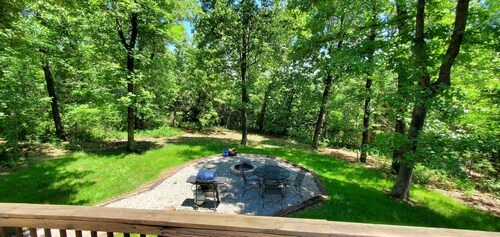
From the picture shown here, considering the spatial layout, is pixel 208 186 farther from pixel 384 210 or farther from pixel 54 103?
pixel 54 103

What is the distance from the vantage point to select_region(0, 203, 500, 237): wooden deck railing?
1.19 metres

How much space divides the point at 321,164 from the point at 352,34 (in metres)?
5.72

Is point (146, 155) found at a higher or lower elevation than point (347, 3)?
lower

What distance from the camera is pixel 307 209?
5.72 metres

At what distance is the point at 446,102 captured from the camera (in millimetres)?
4641

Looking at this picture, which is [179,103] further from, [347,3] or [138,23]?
[347,3]

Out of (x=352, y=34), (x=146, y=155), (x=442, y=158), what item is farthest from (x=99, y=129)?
(x=442, y=158)

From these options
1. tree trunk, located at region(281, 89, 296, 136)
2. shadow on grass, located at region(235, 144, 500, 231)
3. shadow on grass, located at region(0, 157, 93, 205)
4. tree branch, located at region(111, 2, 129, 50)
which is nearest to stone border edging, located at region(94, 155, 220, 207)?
shadow on grass, located at region(0, 157, 93, 205)

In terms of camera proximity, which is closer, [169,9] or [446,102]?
[446,102]

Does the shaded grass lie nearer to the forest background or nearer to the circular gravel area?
the circular gravel area

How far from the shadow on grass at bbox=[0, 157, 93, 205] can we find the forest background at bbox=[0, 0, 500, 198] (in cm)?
117

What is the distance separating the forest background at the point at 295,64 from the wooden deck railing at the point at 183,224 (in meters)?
4.67

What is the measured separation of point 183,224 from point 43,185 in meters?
8.33

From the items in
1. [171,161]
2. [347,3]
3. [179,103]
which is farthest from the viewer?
[179,103]
